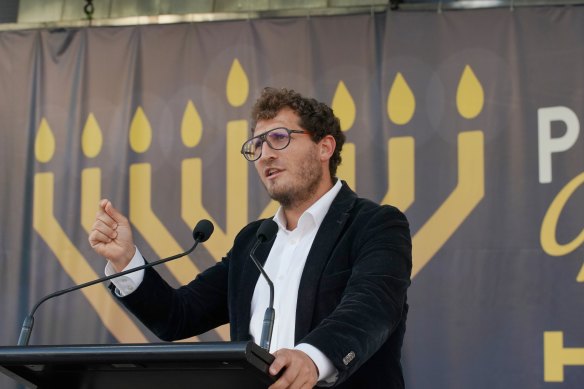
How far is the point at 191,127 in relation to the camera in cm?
530

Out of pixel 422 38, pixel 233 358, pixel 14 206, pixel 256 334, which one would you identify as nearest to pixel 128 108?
pixel 14 206

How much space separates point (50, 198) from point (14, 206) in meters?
0.21

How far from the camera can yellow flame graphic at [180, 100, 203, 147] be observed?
5.28 metres

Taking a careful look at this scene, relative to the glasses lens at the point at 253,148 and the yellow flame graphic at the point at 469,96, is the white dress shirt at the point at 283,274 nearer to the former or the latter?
the glasses lens at the point at 253,148

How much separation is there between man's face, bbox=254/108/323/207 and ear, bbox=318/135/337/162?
6 centimetres

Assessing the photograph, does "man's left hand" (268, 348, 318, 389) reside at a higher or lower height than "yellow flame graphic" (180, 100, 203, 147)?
lower

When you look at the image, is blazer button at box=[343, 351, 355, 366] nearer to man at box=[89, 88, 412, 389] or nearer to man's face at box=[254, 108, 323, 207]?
man at box=[89, 88, 412, 389]

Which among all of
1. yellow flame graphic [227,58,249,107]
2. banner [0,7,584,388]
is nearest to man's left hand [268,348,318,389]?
banner [0,7,584,388]

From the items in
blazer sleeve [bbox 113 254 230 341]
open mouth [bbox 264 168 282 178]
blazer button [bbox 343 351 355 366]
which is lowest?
blazer button [bbox 343 351 355 366]

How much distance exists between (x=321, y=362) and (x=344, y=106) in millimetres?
3141

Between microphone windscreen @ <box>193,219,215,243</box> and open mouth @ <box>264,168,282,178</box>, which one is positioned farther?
open mouth @ <box>264,168,282,178</box>

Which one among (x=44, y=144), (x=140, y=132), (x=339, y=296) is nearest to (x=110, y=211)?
(x=339, y=296)

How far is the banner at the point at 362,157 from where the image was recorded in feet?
15.4

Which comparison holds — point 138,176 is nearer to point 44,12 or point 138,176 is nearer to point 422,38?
point 44,12
